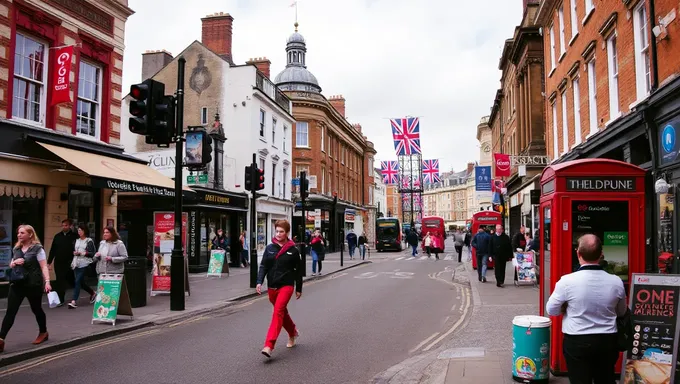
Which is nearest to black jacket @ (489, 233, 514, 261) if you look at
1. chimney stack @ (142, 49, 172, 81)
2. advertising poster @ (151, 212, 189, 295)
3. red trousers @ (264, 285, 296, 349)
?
advertising poster @ (151, 212, 189, 295)

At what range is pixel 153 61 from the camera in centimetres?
3312

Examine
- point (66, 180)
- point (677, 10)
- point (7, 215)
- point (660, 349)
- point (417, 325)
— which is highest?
point (677, 10)

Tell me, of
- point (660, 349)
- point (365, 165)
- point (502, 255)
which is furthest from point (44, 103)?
point (365, 165)

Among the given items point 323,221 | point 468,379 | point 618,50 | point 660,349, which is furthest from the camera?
point 323,221

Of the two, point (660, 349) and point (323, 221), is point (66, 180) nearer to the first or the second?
point (660, 349)

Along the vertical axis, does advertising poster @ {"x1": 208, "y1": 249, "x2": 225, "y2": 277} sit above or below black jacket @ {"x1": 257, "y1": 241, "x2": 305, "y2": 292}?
below

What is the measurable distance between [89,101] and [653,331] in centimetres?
1560

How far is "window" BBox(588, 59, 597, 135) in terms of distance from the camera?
1734cm

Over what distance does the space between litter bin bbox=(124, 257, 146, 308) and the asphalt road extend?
6.22 feet

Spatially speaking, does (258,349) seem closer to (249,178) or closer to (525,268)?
(249,178)

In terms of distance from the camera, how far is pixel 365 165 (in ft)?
213

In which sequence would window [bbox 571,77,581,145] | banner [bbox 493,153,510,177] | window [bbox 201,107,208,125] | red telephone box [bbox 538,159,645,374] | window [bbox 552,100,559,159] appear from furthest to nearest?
1. window [bbox 201,107,208,125]
2. banner [bbox 493,153,510,177]
3. window [bbox 552,100,559,159]
4. window [bbox 571,77,581,145]
5. red telephone box [bbox 538,159,645,374]

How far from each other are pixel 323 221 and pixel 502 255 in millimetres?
29968

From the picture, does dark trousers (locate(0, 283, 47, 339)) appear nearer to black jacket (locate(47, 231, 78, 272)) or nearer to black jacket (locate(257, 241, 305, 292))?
black jacket (locate(257, 241, 305, 292))
